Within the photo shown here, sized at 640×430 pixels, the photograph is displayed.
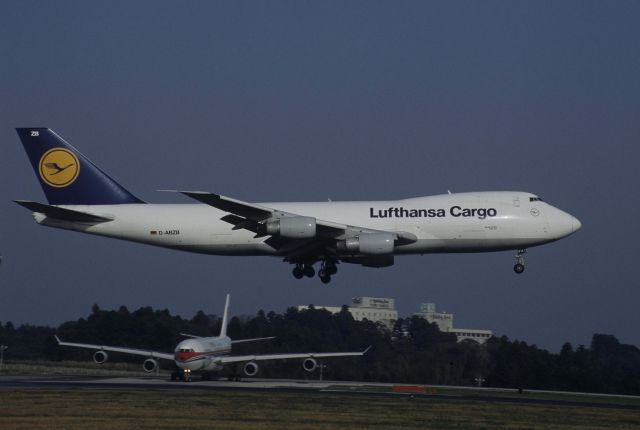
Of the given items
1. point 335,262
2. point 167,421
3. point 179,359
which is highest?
point 335,262

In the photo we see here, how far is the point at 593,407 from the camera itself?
1750 inches

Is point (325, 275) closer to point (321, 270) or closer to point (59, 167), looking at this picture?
point (321, 270)

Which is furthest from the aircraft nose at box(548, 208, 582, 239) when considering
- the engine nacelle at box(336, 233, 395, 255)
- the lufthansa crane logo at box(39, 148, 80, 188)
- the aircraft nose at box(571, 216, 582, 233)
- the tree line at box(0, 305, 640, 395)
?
the lufthansa crane logo at box(39, 148, 80, 188)

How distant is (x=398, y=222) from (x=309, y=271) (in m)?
5.79

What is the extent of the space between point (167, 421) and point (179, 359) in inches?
1197

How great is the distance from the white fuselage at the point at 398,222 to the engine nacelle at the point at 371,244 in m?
1.60

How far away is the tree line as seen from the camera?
75.6 m

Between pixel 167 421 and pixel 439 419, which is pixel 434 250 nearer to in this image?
pixel 439 419

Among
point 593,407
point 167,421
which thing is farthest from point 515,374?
point 167,421

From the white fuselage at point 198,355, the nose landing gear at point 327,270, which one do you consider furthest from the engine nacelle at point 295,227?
Answer: the white fuselage at point 198,355

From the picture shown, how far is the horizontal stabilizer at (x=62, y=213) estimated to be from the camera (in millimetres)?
51897

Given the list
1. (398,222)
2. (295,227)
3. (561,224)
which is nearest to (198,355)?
(295,227)

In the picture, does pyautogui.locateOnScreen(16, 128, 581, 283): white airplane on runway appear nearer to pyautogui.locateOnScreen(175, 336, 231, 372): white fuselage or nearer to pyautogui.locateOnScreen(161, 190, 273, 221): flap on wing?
pyautogui.locateOnScreen(161, 190, 273, 221): flap on wing

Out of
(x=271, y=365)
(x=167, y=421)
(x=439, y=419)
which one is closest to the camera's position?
(x=167, y=421)
